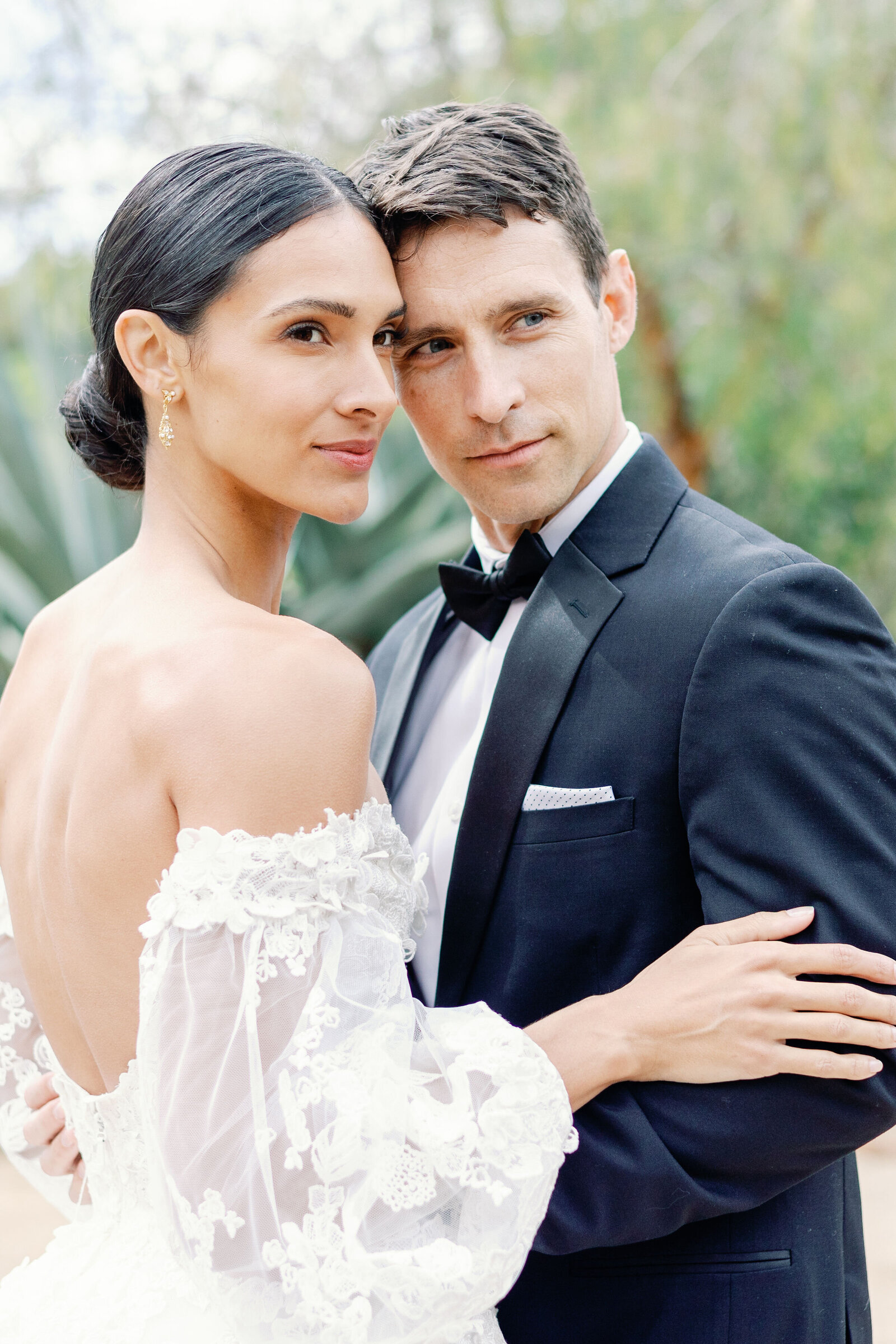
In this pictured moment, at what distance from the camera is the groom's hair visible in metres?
2.29

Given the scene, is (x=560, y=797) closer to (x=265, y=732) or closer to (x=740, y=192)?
(x=265, y=732)

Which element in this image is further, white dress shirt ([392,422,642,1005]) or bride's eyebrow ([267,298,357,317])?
white dress shirt ([392,422,642,1005])

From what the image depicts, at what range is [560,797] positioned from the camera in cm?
206

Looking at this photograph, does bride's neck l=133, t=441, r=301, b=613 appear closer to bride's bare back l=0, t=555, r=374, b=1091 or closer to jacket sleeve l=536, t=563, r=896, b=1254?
bride's bare back l=0, t=555, r=374, b=1091

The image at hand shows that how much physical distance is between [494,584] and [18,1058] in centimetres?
128

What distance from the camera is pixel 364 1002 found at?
1.65 meters

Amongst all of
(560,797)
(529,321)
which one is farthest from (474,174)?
(560,797)

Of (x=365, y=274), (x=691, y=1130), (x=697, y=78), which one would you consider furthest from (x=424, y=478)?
(x=691, y=1130)

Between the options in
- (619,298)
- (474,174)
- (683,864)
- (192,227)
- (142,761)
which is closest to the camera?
(142,761)

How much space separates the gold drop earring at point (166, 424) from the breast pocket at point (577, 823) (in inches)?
32.2

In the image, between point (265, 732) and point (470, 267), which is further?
point (470, 267)

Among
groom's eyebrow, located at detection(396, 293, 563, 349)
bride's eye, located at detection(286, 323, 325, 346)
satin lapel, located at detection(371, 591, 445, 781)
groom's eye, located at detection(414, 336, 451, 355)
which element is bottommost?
satin lapel, located at detection(371, 591, 445, 781)

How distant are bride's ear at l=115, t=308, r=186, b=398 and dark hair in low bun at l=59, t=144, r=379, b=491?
0.02m

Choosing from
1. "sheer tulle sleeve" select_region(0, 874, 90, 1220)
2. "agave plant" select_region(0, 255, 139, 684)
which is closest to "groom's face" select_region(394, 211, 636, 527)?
"sheer tulle sleeve" select_region(0, 874, 90, 1220)
